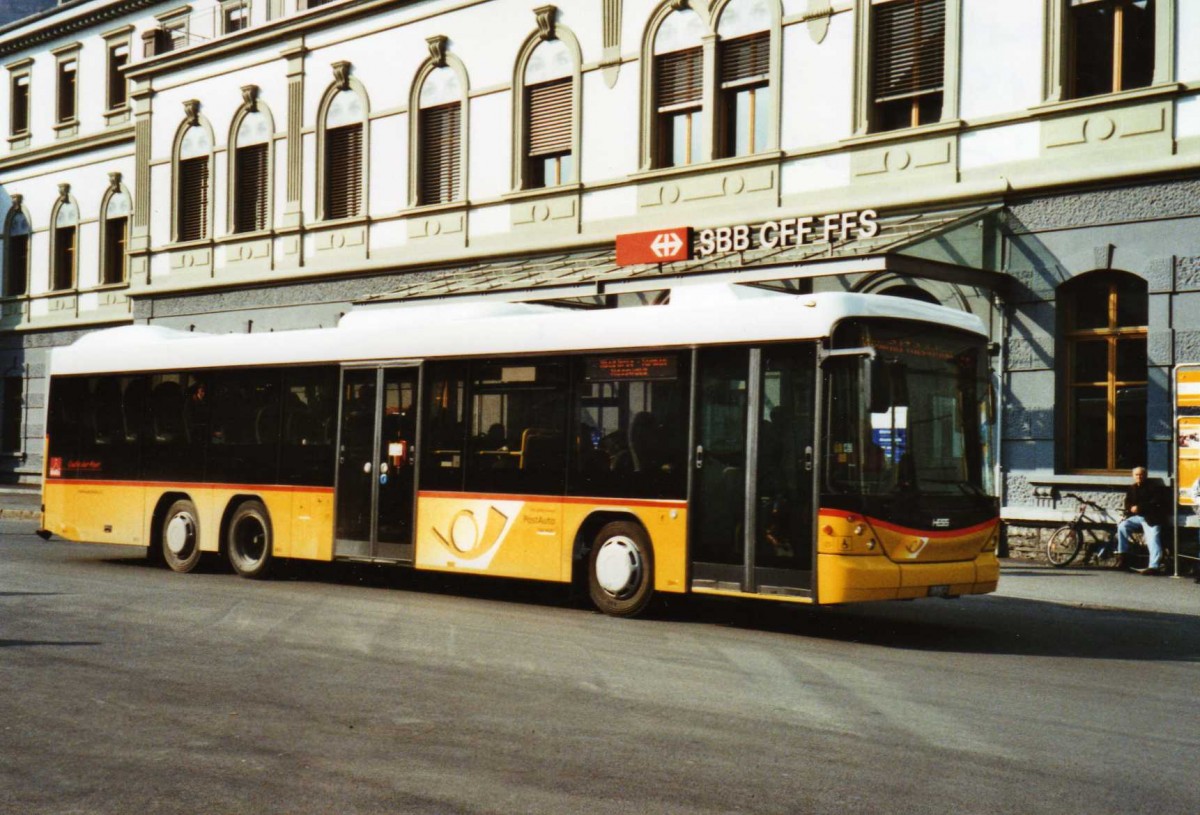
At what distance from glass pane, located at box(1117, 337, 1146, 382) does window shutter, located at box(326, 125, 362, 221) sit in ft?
51.6

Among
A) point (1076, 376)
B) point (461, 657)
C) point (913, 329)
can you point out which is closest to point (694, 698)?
point (461, 657)

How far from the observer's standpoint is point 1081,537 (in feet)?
59.7

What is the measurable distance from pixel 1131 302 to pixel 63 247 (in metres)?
30.5

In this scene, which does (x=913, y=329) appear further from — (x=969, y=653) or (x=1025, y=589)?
(x=1025, y=589)

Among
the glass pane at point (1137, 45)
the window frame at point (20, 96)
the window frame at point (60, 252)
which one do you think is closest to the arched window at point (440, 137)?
the glass pane at point (1137, 45)

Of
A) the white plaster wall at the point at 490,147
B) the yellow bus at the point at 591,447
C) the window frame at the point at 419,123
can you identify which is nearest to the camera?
the yellow bus at the point at 591,447

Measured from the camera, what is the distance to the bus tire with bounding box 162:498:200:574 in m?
16.8

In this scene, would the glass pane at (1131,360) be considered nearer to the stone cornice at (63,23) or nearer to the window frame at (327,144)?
the window frame at (327,144)

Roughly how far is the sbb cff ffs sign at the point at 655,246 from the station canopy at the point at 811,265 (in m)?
0.15

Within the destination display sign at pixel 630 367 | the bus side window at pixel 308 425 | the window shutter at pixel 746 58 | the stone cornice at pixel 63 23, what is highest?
the stone cornice at pixel 63 23

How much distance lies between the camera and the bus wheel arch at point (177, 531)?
1681 cm

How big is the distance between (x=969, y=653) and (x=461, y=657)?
394cm

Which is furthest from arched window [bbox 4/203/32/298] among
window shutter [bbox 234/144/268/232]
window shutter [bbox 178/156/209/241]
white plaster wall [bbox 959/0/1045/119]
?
white plaster wall [bbox 959/0/1045/119]

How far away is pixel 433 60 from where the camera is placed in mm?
27188
